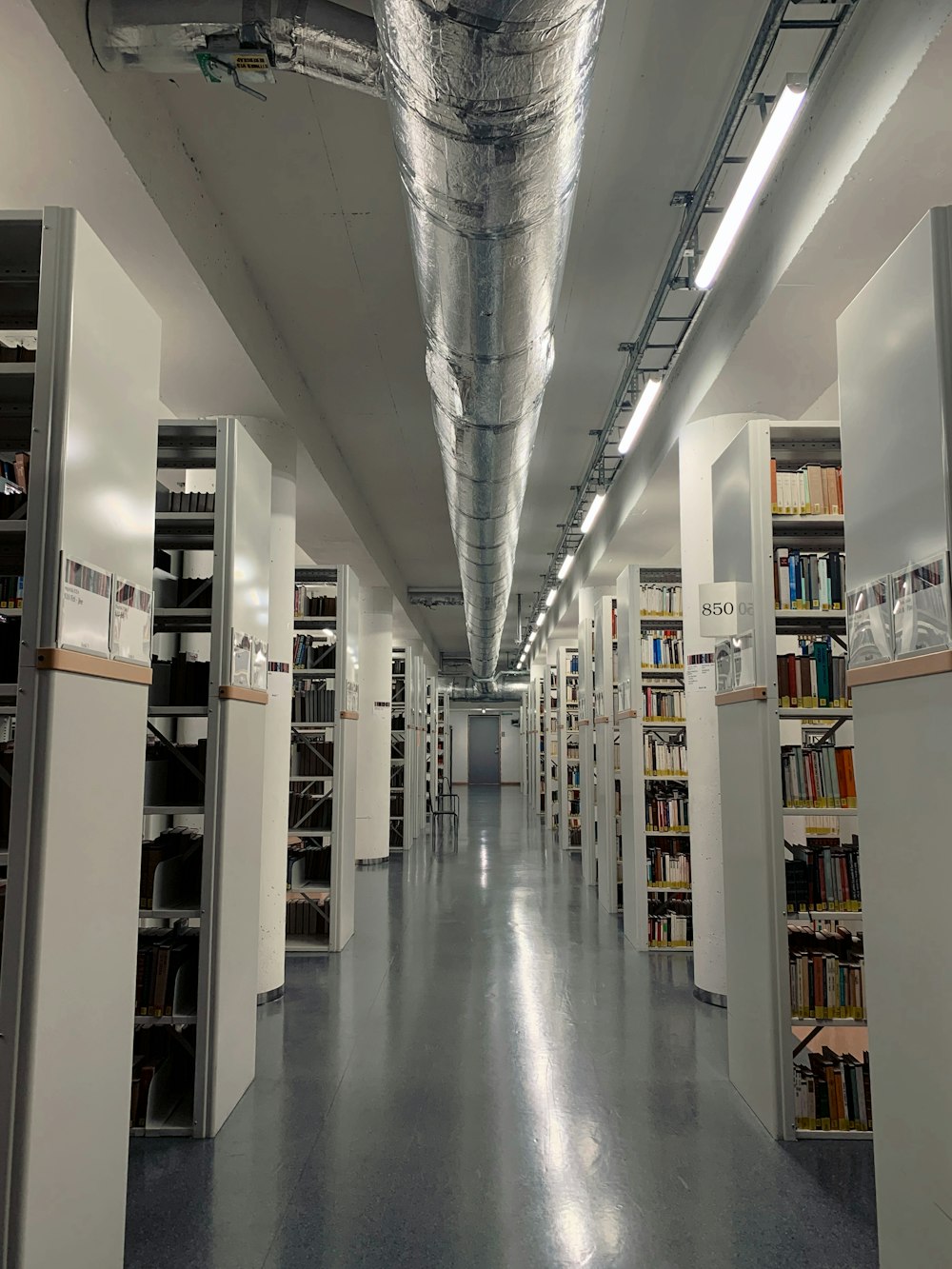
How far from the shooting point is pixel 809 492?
3.69 meters

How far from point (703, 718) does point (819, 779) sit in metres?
1.87

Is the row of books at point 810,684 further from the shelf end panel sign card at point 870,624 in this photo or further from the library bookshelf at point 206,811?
the library bookshelf at point 206,811

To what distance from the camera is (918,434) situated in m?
2.20

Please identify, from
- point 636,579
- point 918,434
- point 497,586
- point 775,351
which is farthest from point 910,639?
point 497,586

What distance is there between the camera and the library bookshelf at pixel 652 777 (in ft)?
21.4

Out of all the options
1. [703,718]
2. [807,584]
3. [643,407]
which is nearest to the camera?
[807,584]

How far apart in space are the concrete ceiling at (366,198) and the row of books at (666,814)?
10.5ft

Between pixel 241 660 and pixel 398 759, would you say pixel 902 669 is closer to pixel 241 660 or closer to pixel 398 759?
pixel 241 660

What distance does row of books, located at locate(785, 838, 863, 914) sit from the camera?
351 cm

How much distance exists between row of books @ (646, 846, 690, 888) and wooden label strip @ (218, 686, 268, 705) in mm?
3747

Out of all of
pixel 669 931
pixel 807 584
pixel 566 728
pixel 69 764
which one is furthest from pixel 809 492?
pixel 566 728

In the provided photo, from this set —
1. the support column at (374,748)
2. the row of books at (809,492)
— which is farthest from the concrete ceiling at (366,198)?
the support column at (374,748)

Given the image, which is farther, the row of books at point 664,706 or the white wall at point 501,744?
the white wall at point 501,744

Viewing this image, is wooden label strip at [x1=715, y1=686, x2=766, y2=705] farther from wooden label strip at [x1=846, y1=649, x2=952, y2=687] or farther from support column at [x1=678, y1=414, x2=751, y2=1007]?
support column at [x1=678, y1=414, x2=751, y2=1007]
